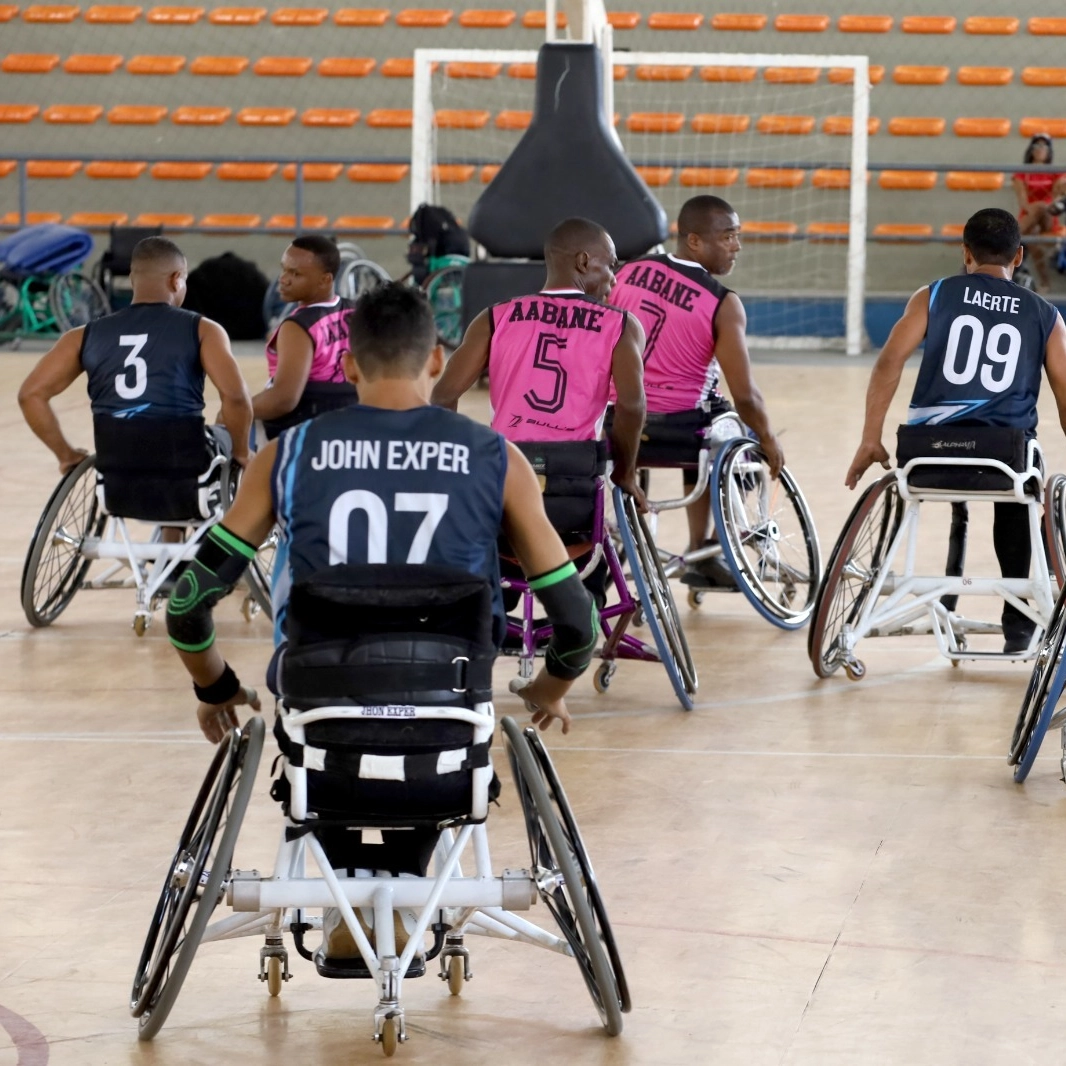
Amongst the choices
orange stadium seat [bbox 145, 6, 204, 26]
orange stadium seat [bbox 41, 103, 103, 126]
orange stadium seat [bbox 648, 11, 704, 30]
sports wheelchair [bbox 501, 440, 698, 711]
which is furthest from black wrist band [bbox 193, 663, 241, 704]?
orange stadium seat [bbox 145, 6, 204, 26]

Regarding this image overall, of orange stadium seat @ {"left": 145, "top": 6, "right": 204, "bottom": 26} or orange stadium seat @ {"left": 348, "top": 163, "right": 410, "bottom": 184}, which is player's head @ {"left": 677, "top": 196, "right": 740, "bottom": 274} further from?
orange stadium seat @ {"left": 145, "top": 6, "right": 204, "bottom": 26}

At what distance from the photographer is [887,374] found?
220 inches

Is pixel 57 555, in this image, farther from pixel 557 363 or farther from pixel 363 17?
pixel 363 17

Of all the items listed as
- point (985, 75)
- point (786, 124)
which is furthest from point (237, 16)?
point (985, 75)

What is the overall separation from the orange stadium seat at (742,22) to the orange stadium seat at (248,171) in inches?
172

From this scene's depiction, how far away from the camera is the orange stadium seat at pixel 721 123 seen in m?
16.0

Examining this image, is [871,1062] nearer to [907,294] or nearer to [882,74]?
[907,294]

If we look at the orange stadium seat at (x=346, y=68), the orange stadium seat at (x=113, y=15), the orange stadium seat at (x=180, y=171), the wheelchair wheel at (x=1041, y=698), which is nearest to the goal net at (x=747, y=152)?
the orange stadium seat at (x=346, y=68)

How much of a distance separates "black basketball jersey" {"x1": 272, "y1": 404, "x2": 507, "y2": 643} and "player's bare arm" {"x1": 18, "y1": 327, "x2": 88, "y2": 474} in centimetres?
320

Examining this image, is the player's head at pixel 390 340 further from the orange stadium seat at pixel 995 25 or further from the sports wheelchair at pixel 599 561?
the orange stadium seat at pixel 995 25

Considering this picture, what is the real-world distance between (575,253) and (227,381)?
131 cm

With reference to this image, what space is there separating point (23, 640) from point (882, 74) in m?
12.2

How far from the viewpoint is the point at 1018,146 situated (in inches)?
632

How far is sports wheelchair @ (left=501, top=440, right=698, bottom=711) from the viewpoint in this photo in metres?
5.19
